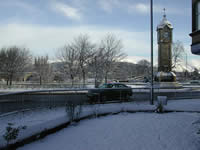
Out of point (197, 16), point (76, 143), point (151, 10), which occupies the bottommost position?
point (76, 143)

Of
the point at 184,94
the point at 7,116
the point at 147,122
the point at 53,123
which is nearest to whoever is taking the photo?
the point at 53,123

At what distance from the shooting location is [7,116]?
736cm

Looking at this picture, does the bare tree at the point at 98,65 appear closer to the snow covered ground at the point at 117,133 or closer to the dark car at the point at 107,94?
the dark car at the point at 107,94

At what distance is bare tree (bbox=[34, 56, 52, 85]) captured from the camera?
51156 millimetres

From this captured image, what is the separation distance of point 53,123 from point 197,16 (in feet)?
25.6

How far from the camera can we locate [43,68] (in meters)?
51.1

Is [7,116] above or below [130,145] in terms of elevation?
above

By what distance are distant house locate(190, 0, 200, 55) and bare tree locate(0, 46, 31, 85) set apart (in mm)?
38989

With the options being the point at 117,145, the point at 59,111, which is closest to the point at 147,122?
the point at 117,145

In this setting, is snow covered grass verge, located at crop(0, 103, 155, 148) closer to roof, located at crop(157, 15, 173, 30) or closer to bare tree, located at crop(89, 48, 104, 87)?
bare tree, located at crop(89, 48, 104, 87)

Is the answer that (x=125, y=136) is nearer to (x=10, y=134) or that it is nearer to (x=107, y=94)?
(x=10, y=134)

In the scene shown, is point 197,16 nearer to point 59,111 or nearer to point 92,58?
point 59,111

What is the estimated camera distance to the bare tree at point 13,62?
40.5m

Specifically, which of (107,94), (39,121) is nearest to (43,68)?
(107,94)
